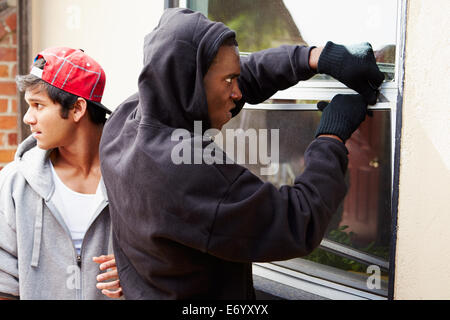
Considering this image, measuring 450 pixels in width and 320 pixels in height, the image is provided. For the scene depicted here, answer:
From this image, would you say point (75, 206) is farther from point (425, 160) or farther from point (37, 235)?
point (425, 160)

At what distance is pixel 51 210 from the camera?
1875 mm

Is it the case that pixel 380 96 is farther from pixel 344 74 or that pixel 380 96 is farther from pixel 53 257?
pixel 53 257

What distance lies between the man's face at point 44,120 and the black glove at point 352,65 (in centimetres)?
100

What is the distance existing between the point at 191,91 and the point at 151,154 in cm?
22

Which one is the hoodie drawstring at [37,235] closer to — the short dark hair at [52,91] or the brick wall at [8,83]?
the short dark hair at [52,91]

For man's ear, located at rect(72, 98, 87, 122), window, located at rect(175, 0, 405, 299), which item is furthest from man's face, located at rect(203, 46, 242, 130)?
man's ear, located at rect(72, 98, 87, 122)

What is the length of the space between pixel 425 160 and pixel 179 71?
31.6 inches

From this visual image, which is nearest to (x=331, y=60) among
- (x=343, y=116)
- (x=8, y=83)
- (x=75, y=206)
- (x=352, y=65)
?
(x=352, y=65)

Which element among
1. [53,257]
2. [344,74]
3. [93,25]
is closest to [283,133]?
[344,74]

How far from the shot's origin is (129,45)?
2717mm

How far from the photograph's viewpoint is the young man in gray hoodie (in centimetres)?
187

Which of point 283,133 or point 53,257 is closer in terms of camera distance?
point 53,257

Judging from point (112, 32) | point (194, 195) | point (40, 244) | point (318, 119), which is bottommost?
point (40, 244)

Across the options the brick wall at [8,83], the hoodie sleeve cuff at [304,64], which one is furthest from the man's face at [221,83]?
the brick wall at [8,83]
